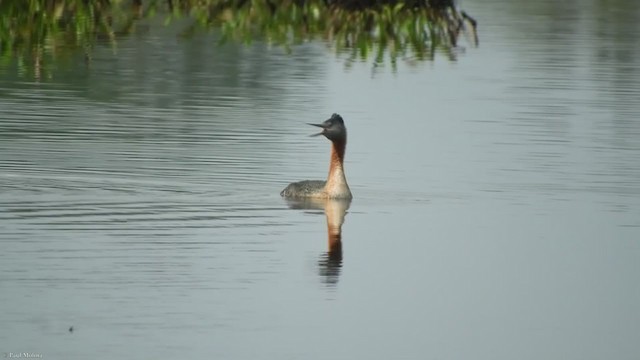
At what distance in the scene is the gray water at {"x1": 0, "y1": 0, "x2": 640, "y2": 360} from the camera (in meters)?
12.9

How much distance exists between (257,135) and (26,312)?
924cm

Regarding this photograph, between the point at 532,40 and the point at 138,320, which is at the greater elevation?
the point at 138,320

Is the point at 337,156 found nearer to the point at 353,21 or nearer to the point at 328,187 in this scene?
the point at 328,187

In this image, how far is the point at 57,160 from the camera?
1958cm

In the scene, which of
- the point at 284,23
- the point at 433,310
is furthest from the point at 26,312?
the point at 284,23

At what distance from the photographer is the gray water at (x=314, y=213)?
12.9 meters

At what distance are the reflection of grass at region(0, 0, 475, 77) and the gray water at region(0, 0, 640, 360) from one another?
0.47m

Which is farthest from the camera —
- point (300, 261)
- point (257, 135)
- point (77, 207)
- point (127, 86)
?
point (127, 86)

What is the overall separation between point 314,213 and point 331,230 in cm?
106

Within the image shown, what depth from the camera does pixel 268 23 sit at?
2858cm

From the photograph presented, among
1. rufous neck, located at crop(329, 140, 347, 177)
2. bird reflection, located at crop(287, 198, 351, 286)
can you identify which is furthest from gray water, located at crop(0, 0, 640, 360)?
rufous neck, located at crop(329, 140, 347, 177)

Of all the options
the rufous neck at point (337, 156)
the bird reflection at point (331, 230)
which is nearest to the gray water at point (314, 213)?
the bird reflection at point (331, 230)

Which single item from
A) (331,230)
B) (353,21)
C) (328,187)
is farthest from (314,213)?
(353,21)

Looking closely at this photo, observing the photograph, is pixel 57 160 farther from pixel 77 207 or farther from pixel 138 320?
pixel 138 320
